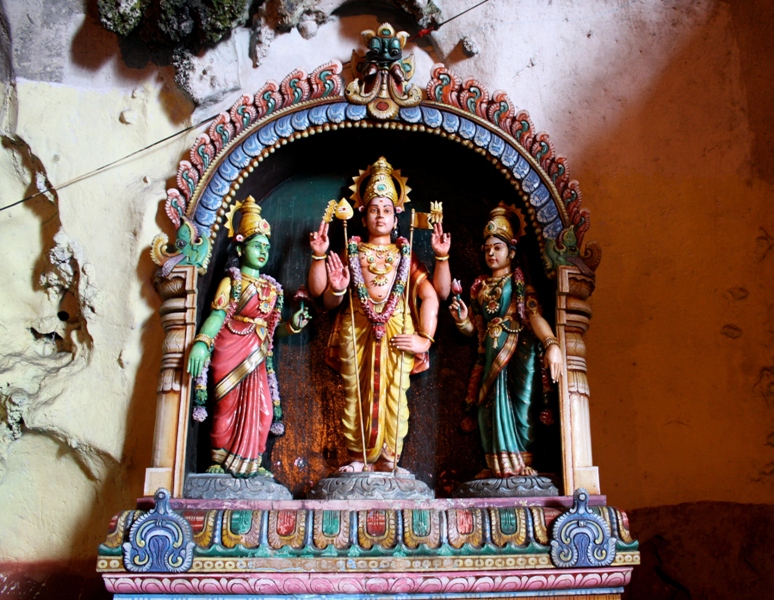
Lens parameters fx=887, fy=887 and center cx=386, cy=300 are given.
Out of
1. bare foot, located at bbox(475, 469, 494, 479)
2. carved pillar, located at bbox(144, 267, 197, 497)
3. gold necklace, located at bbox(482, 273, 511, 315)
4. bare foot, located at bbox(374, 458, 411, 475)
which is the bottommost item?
bare foot, located at bbox(475, 469, 494, 479)

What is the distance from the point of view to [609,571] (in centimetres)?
348

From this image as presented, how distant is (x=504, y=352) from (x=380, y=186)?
3.33 feet

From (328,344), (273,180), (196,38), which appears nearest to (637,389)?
(328,344)

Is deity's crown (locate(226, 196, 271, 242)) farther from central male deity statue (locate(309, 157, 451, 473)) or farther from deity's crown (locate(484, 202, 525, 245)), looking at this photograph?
deity's crown (locate(484, 202, 525, 245))

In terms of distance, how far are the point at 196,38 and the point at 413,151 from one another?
1.24 meters

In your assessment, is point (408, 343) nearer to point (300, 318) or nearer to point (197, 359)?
point (300, 318)

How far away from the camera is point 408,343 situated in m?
4.12

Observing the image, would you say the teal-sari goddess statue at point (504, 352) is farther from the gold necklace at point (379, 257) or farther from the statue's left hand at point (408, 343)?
the gold necklace at point (379, 257)

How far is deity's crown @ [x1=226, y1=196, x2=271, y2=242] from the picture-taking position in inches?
165

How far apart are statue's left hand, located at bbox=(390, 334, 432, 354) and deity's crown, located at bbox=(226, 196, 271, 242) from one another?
0.80 metres

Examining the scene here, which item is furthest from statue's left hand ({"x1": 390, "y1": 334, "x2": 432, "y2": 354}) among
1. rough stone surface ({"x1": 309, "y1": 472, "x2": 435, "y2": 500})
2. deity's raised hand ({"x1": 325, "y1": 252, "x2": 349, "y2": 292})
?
rough stone surface ({"x1": 309, "y1": 472, "x2": 435, "y2": 500})

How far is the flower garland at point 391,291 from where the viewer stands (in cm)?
417

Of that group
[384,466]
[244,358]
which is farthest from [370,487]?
[244,358]

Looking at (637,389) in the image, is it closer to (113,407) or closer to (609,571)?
(609,571)
